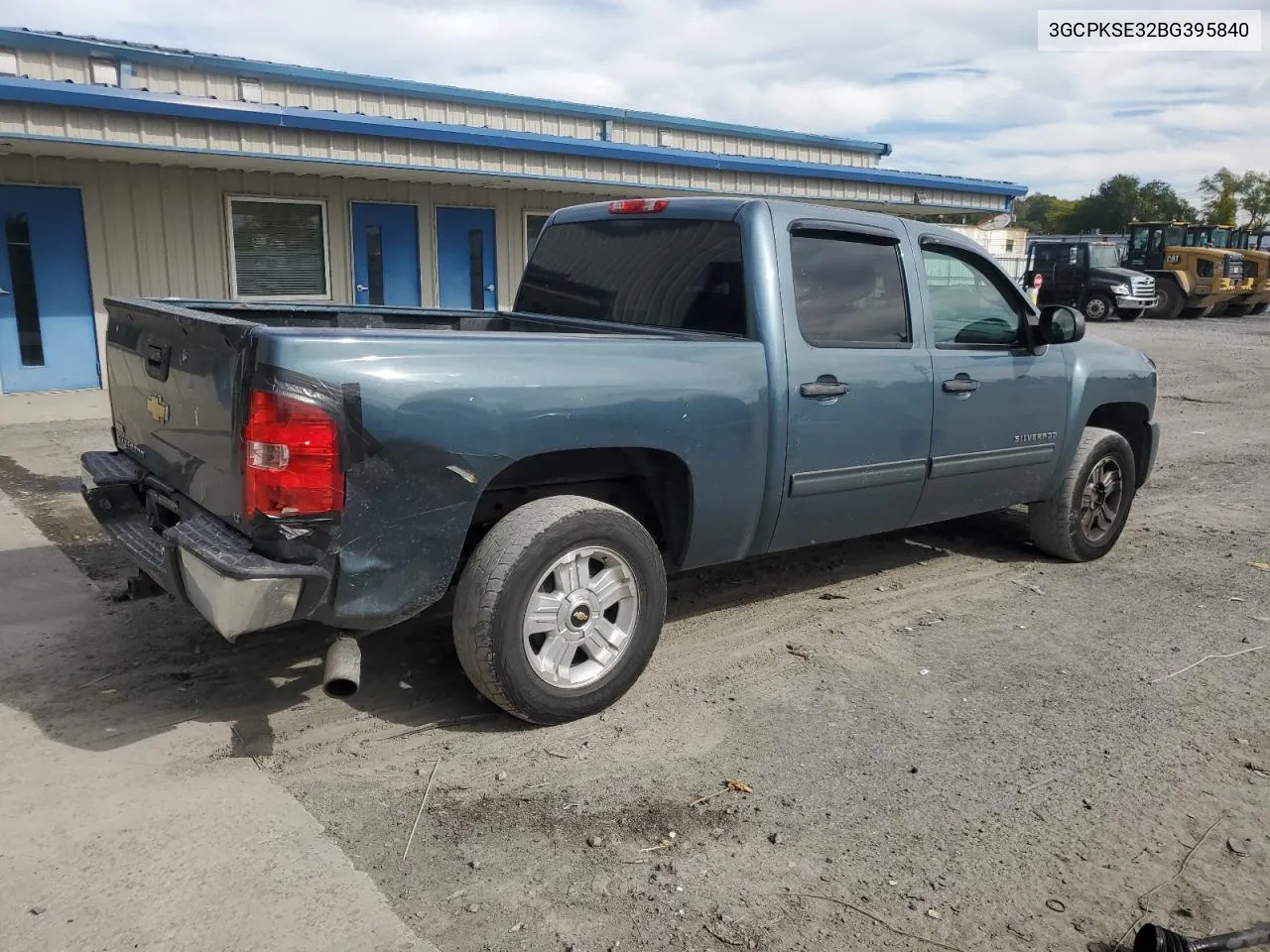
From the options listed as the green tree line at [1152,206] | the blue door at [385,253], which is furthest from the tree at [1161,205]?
the blue door at [385,253]

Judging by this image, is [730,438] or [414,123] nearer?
[730,438]

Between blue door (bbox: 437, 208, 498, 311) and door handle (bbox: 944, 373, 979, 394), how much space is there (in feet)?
32.4

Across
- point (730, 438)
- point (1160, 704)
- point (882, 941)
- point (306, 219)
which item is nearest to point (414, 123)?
point (306, 219)

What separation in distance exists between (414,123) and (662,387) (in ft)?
29.4

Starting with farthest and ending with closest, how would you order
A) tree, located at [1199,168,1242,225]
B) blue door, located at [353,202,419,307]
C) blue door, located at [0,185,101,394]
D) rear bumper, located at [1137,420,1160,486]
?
tree, located at [1199,168,1242,225]
blue door, located at [353,202,419,307]
blue door, located at [0,185,101,394]
rear bumper, located at [1137,420,1160,486]

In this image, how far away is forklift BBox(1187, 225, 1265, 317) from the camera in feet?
99.9

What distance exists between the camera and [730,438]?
4.12 m

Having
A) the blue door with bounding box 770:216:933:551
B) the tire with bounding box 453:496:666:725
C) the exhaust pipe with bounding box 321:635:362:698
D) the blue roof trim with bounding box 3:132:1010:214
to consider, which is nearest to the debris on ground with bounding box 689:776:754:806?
the tire with bounding box 453:496:666:725

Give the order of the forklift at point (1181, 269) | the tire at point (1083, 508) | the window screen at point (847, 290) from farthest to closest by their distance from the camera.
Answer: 1. the forklift at point (1181, 269)
2. the tire at point (1083, 508)
3. the window screen at point (847, 290)

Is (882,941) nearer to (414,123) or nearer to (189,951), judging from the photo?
(189,951)

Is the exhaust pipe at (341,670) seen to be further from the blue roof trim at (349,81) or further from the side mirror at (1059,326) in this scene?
the blue roof trim at (349,81)

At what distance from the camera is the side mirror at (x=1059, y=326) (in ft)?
17.4

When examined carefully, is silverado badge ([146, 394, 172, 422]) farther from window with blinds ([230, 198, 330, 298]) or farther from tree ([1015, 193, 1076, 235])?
tree ([1015, 193, 1076, 235])

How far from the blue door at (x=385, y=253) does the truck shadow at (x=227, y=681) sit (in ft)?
28.2
